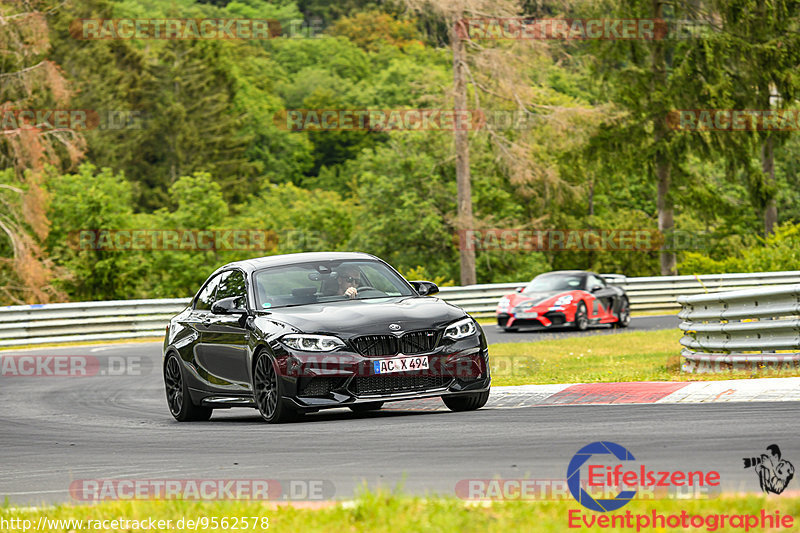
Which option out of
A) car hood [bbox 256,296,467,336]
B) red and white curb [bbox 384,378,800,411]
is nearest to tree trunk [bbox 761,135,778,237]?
red and white curb [bbox 384,378,800,411]

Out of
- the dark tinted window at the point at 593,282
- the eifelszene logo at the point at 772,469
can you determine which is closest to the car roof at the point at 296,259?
the eifelszene logo at the point at 772,469

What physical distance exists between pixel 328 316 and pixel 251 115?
9304 cm

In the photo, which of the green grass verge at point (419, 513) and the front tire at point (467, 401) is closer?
the green grass verge at point (419, 513)

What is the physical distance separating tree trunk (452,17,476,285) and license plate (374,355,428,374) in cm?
2904

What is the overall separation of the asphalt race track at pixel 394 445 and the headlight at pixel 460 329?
698 millimetres

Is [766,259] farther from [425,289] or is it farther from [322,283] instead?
[322,283]

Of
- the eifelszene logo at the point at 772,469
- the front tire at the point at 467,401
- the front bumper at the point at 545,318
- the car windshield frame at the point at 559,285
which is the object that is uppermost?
the eifelszene logo at the point at 772,469

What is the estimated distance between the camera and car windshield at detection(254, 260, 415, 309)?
11.3 meters

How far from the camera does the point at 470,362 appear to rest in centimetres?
1053

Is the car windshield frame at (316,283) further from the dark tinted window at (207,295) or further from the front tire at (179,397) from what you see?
the front tire at (179,397)

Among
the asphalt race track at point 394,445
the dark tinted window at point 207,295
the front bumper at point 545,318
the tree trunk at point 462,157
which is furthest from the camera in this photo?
the tree trunk at point 462,157

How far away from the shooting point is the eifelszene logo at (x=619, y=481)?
5.84m

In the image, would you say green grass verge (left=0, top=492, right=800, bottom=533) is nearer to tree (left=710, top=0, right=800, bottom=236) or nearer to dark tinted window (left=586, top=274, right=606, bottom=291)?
dark tinted window (left=586, top=274, right=606, bottom=291)

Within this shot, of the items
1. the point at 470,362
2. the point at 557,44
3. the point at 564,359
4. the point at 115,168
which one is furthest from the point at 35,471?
the point at 115,168
